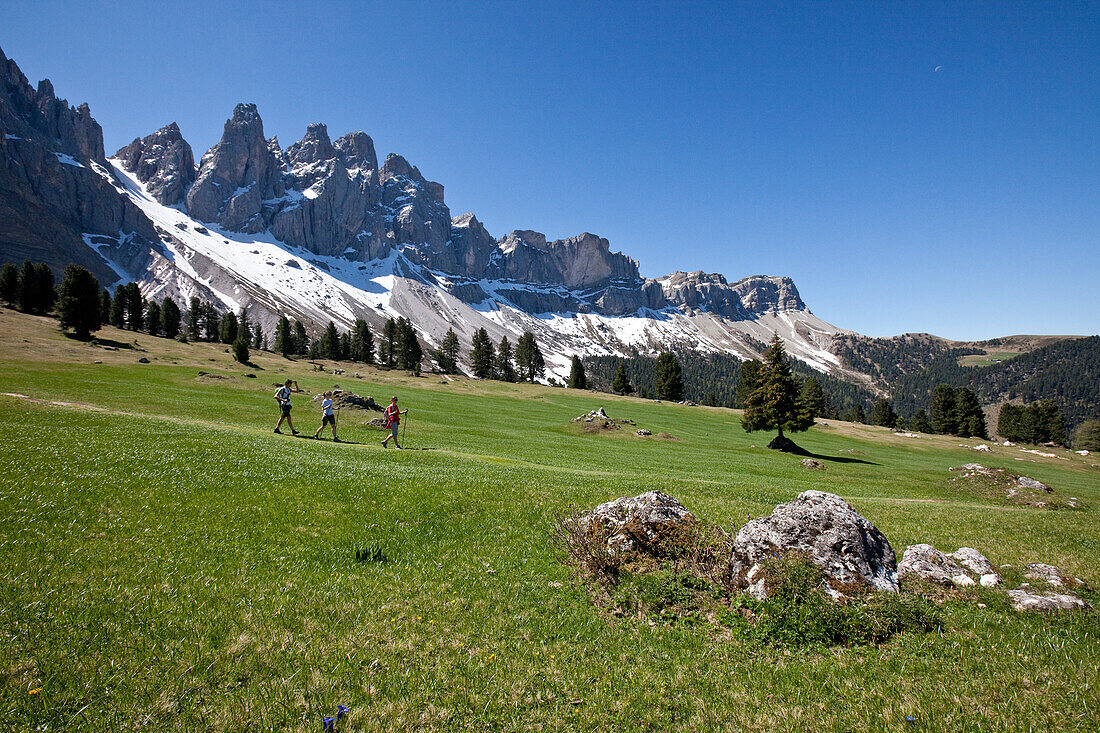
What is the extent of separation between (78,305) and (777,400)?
11215 cm

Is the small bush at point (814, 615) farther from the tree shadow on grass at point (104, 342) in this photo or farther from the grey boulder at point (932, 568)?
the tree shadow on grass at point (104, 342)

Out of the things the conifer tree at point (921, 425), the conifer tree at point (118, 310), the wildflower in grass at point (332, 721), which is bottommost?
the conifer tree at point (921, 425)

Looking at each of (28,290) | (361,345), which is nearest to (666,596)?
(361,345)

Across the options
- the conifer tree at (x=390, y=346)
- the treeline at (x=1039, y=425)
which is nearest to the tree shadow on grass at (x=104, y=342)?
the conifer tree at (x=390, y=346)

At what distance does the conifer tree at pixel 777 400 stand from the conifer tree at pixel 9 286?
153 m

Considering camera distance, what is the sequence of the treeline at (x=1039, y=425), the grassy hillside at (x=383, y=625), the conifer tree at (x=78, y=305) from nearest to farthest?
1. the grassy hillside at (x=383, y=625)
2. the conifer tree at (x=78, y=305)
3. the treeline at (x=1039, y=425)

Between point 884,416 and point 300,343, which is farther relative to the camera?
point 300,343

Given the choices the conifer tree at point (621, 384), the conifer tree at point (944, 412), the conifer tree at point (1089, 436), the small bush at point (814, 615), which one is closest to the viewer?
the small bush at point (814, 615)

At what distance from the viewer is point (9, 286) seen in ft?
328

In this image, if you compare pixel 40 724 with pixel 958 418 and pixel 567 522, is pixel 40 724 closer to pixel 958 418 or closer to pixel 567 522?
pixel 567 522

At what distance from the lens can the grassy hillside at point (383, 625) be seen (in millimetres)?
5496

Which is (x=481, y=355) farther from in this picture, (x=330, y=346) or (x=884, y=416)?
(x=884, y=416)

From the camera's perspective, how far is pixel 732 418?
284 feet

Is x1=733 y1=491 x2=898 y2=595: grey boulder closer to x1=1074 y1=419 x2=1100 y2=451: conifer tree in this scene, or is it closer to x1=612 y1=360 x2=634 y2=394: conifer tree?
x1=612 y1=360 x2=634 y2=394: conifer tree
